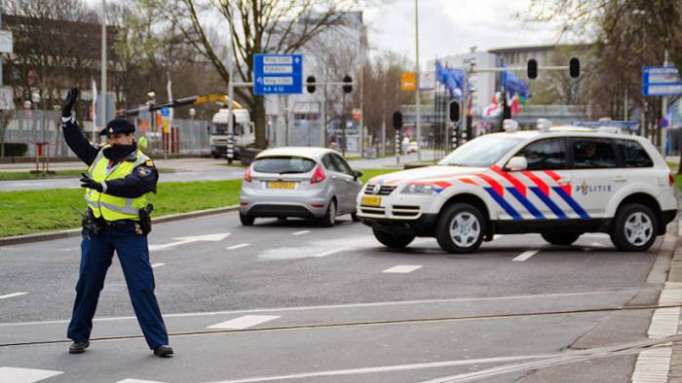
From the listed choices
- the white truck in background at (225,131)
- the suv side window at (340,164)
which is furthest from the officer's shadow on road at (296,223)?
the white truck in background at (225,131)

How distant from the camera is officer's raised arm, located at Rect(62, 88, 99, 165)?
817cm

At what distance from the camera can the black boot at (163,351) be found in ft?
25.8

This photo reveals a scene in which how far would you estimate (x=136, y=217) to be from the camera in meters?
8.09

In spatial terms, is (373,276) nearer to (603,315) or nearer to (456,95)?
(603,315)

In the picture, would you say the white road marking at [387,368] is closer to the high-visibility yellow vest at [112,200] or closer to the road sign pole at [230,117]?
the high-visibility yellow vest at [112,200]

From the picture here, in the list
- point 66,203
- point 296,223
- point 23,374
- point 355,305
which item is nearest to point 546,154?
point 355,305

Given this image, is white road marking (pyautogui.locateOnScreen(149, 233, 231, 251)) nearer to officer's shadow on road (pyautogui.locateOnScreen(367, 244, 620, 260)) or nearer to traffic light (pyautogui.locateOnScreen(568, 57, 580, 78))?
officer's shadow on road (pyautogui.locateOnScreen(367, 244, 620, 260))

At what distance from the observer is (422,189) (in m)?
15.6

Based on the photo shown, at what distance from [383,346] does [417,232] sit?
7.38 metres

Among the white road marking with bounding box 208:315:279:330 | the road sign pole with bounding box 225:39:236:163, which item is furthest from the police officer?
the road sign pole with bounding box 225:39:236:163

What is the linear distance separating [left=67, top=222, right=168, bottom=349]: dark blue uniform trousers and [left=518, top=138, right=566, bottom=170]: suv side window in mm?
8986

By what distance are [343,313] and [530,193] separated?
6.43 metres

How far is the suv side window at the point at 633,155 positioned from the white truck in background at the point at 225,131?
5600cm

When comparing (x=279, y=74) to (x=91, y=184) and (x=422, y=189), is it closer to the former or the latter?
(x=422, y=189)
